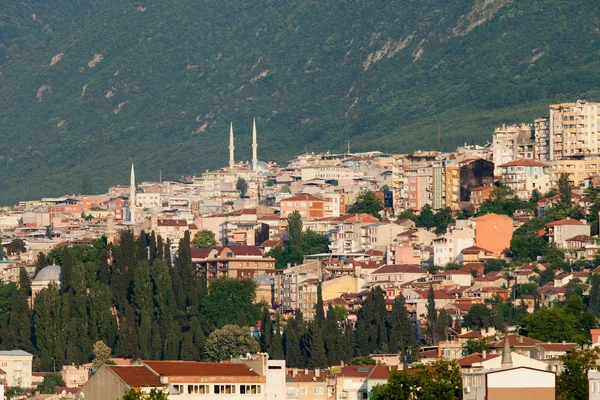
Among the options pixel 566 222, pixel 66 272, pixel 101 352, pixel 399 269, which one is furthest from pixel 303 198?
pixel 101 352

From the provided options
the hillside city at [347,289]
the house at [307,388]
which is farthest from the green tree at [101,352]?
the house at [307,388]

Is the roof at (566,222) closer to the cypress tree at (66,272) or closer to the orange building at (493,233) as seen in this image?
the orange building at (493,233)

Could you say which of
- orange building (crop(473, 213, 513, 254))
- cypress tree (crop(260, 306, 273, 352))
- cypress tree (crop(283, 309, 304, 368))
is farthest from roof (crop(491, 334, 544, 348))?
orange building (crop(473, 213, 513, 254))

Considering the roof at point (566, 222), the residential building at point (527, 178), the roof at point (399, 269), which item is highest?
the residential building at point (527, 178)

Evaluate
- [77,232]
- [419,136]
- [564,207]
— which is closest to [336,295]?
[564,207]

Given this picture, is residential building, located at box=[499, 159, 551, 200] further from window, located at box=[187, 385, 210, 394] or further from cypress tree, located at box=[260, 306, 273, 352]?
window, located at box=[187, 385, 210, 394]

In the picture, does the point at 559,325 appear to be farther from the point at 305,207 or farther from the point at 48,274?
the point at 305,207
